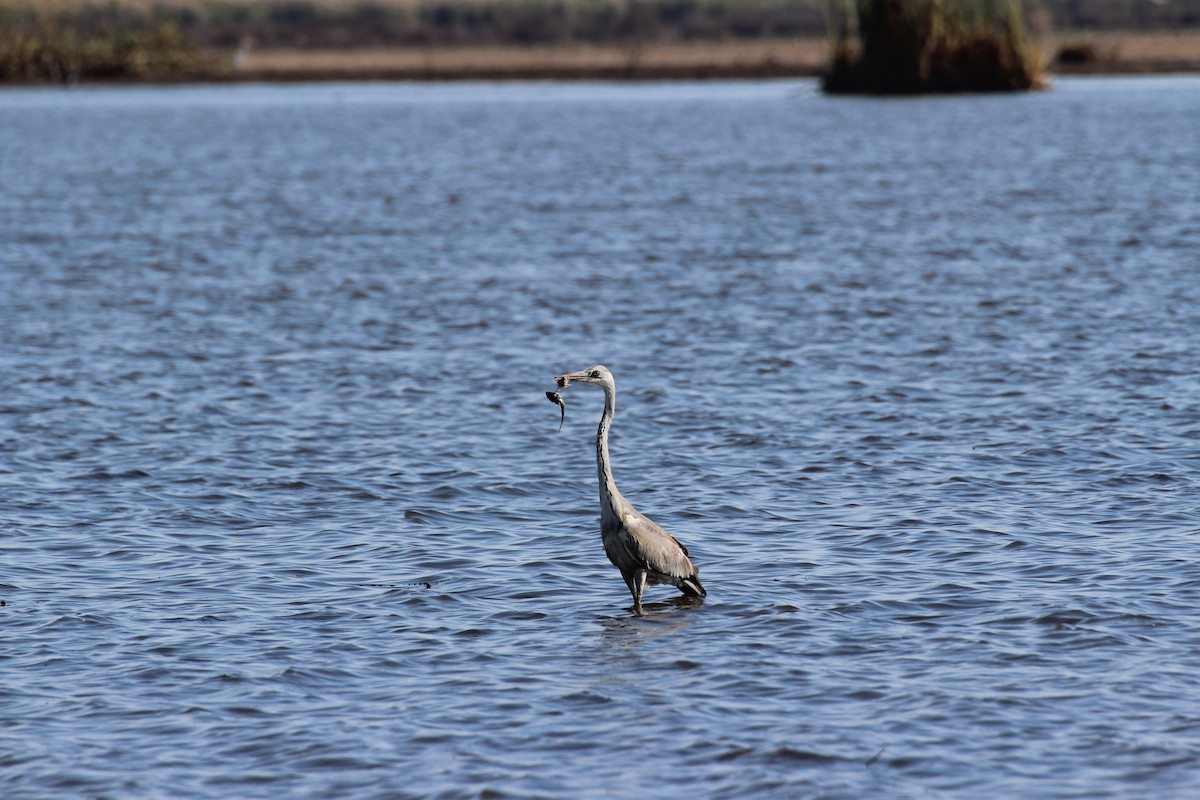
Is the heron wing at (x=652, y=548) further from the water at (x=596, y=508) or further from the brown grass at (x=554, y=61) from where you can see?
the brown grass at (x=554, y=61)

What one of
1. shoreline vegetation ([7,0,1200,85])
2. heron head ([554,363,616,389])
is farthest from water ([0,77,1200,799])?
shoreline vegetation ([7,0,1200,85])

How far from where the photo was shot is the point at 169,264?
31141mm

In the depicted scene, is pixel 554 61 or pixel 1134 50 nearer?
pixel 1134 50

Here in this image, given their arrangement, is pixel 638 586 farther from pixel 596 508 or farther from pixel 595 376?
pixel 596 508

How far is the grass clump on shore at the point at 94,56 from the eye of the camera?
8912 cm

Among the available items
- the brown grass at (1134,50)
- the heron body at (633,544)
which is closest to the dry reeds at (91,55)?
the brown grass at (1134,50)

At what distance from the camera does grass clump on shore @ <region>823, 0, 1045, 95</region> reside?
61094mm

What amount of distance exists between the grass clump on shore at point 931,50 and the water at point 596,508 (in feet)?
87.8

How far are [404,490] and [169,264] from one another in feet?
57.4

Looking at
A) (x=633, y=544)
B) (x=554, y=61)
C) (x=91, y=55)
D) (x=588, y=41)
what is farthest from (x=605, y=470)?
(x=588, y=41)

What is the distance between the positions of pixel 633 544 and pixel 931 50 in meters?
57.0

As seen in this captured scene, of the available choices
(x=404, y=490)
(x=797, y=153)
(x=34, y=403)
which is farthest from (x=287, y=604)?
(x=797, y=153)

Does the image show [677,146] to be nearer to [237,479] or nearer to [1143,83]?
[1143,83]

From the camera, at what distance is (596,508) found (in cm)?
1464
